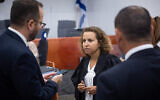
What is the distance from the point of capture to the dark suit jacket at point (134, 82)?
858 mm

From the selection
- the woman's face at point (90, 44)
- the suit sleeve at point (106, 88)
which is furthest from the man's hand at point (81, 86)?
the suit sleeve at point (106, 88)

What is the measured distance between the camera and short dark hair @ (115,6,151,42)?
0.90 m

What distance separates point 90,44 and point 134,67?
1.14 metres

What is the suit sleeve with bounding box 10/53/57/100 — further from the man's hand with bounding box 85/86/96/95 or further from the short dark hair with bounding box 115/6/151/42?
the man's hand with bounding box 85/86/96/95

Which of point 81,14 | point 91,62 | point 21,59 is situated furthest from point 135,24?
point 81,14

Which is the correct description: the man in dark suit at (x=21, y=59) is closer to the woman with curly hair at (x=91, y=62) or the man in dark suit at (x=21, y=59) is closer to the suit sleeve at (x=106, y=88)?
the suit sleeve at (x=106, y=88)

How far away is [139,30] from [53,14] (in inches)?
296

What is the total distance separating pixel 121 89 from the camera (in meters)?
0.85

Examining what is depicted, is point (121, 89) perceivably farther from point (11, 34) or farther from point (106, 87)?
point (11, 34)

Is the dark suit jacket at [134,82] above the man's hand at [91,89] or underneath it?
above

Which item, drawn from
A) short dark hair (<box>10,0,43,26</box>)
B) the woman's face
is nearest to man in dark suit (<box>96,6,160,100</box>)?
short dark hair (<box>10,0,43,26</box>)

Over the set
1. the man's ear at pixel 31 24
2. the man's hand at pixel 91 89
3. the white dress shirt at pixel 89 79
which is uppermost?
the man's ear at pixel 31 24

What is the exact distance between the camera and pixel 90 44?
1995mm

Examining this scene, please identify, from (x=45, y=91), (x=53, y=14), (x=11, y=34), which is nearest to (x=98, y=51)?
(x=45, y=91)
